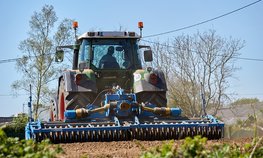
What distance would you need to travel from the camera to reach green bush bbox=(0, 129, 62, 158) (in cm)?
376

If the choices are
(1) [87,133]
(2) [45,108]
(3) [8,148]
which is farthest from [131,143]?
(2) [45,108]

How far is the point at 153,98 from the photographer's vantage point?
1071cm

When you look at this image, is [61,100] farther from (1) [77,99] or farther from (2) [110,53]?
(2) [110,53]

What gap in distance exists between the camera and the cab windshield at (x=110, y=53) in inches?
438

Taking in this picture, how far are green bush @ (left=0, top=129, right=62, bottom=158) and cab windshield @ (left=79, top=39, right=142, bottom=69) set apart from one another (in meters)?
6.81

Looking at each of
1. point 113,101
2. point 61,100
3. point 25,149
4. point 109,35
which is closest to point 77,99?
point 113,101

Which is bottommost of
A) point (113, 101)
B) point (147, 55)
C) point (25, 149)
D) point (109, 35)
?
point (25, 149)

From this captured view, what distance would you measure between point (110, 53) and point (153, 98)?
1323 millimetres

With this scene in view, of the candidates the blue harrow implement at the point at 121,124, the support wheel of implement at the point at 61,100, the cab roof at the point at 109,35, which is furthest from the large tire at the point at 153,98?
the support wheel of implement at the point at 61,100

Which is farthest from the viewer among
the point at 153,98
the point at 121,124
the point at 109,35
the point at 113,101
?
the point at 109,35

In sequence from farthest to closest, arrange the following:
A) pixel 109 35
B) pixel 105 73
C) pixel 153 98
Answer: pixel 109 35 → pixel 105 73 → pixel 153 98

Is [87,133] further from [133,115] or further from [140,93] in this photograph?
[140,93]

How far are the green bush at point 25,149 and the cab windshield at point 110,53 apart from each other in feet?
22.3

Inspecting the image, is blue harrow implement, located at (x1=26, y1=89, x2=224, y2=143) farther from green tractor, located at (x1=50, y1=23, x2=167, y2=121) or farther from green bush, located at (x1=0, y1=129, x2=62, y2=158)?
green bush, located at (x1=0, y1=129, x2=62, y2=158)
